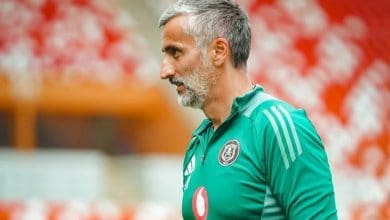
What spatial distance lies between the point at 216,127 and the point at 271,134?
0.20 m

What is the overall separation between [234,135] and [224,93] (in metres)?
0.10

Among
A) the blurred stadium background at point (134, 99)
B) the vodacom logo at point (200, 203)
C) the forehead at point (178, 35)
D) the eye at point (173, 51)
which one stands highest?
the blurred stadium background at point (134, 99)

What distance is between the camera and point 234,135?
4.97 ft

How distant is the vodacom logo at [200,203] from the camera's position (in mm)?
1514

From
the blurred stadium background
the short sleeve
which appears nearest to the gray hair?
the short sleeve

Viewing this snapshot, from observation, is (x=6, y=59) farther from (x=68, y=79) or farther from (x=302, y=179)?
(x=302, y=179)

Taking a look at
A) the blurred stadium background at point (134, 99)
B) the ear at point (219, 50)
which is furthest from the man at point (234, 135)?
the blurred stadium background at point (134, 99)

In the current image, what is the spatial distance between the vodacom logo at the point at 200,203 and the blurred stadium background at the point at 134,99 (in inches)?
105

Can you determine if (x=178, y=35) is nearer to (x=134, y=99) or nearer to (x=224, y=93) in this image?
(x=224, y=93)

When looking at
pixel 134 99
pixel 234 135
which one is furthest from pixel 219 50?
pixel 134 99

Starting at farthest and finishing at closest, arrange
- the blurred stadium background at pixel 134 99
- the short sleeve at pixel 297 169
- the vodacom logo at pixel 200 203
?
the blurred stadium background at pixel 134 99
the vodacom logo at pixel 200 203
the short sleeve at pixel 297 169

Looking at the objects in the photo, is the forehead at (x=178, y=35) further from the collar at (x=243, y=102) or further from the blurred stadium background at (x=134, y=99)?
the blurred stadium background at (x=134, y=99)

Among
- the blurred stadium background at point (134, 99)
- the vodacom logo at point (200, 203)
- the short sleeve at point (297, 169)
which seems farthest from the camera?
the blurred stadium background at point (134, 99)

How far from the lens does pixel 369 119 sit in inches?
183
